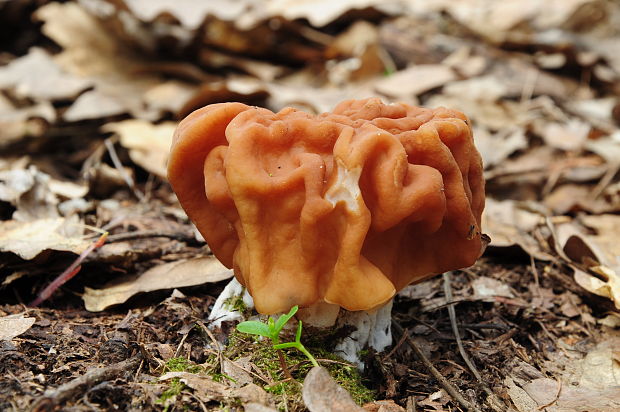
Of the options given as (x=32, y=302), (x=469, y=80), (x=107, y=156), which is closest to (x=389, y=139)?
(x=32, y=302)

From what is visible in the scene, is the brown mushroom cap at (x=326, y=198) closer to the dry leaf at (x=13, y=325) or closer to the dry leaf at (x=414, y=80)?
the dry leaf at (x=13, y=325)

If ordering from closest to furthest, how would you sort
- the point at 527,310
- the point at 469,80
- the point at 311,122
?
the point at 311,122
the point at 527,310
the point at 469,80

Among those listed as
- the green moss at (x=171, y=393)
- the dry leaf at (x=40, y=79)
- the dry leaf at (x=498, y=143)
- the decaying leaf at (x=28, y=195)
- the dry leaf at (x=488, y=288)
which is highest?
the dry leaf at (x=40, y=79)

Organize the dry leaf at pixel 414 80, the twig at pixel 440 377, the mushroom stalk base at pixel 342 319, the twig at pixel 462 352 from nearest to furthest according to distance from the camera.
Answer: the twig at pixel 440 377, the twig at pixel 462 352, the mushroom stalk base at pixel 342 319, the dry leaf at pixel 414 80

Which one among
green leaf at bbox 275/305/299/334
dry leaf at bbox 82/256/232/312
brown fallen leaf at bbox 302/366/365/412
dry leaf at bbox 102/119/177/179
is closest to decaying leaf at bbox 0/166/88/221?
dry leaf at bbox 82/256/232/312

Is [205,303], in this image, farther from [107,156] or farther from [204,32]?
[204,32]

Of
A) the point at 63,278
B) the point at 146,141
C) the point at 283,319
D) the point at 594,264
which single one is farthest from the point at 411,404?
the point at 146,141

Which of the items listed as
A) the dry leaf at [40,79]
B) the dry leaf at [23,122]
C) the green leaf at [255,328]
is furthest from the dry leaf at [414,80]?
the green leaf at [255,328]
